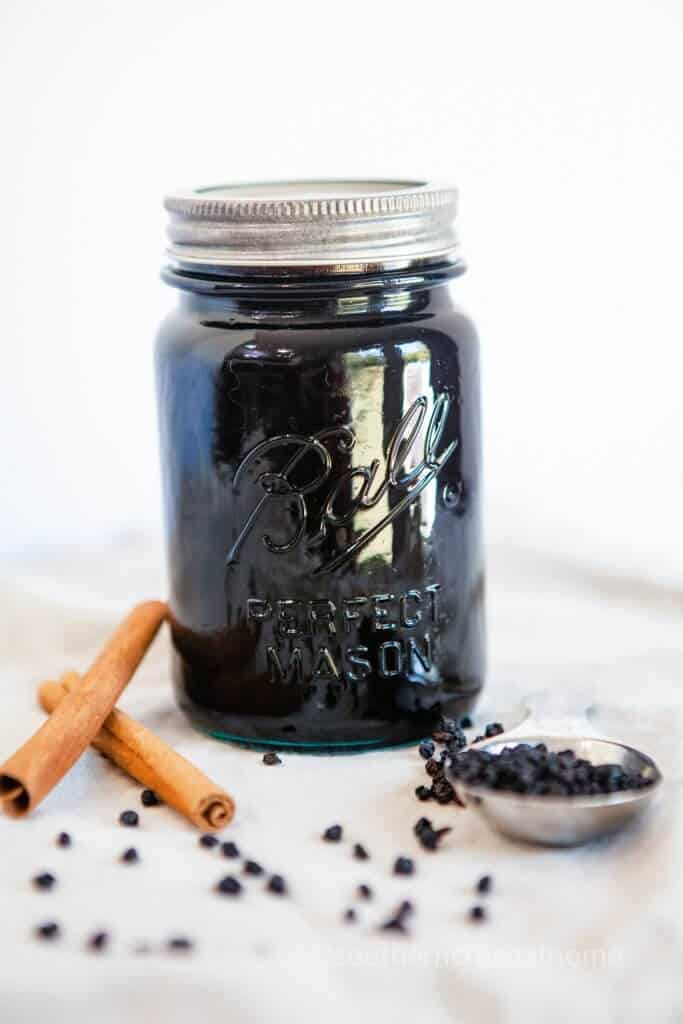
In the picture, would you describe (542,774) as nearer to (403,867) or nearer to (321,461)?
(403,867)

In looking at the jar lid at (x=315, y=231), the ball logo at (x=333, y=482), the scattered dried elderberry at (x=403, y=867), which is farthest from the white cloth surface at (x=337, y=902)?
the jar lid at (x=315, y=231)

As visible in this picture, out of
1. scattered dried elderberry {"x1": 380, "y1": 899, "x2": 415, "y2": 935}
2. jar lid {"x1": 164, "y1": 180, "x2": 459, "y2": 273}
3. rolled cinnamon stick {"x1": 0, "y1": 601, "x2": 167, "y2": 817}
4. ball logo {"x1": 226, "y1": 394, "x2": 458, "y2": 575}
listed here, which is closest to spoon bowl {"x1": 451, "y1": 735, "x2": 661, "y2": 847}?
scattered dried elderberry {"x1": 380, "y1": 899, "x2": 415, "y2": 935}

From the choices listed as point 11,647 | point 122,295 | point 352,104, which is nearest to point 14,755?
point 11,647

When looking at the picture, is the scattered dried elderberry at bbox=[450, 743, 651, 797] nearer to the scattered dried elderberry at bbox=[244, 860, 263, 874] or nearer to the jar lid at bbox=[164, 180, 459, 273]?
the scattered dried elderberry at bbox=[244, 860, 263, 874]

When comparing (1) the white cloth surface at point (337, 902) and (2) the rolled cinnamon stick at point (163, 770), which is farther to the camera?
(2) the rolled cinnamon stick at point (163, 770)

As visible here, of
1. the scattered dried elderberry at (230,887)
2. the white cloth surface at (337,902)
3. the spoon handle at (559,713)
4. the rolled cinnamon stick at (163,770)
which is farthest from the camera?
the spoon handle at (559,713)

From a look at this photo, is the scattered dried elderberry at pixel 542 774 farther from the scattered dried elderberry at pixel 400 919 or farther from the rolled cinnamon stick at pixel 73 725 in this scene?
the rolled cinnamon stick at pixel 73 725

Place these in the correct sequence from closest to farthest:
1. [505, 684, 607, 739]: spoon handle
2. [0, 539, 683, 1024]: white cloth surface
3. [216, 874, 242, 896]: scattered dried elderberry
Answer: [0, 539, 683, 1024]: white cloth surface, [216, 874, 242, 896]: scattered dried elderberry, [505, 684, 607, 739]: spoon handle

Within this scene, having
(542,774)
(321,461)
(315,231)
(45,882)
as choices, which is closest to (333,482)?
(321,461)
